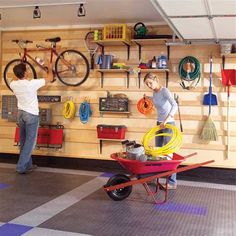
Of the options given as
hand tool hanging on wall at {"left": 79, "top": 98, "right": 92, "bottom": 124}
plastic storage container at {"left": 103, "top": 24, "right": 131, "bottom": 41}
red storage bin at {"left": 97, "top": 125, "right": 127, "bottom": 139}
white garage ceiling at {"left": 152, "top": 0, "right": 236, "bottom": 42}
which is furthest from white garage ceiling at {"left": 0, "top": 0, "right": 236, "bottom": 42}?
red storage bin at {"left": 97, "top": 125, "right": 127, "bottom": 139}

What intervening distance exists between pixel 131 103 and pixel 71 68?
1202mm

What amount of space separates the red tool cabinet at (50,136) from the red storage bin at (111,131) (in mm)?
742

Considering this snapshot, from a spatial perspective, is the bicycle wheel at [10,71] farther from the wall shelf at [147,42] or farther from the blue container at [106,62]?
the wall shelf at [147,42]

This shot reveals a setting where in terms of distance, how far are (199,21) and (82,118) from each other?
9.12 feet

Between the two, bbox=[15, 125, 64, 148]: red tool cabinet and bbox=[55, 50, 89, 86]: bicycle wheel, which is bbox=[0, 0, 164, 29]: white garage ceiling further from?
bbox=[15, 125, 64, 148]: red tool cabinet

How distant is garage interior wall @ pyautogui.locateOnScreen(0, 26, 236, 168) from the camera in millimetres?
5746

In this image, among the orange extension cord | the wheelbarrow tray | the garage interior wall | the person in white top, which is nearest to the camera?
the wheelbarrow tray

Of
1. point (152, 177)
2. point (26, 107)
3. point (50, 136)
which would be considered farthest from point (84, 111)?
point (152, 177)

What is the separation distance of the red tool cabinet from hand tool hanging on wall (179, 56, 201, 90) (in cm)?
225

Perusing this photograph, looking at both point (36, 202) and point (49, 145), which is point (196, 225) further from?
point (49, 145)

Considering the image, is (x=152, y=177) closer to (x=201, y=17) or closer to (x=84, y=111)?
(x=201, y=17)

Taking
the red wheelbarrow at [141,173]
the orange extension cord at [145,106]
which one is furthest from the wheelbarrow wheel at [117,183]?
the orange extension cord at [145,106]

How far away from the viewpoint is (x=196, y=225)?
3523mm

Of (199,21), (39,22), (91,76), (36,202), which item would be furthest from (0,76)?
(199,21)
